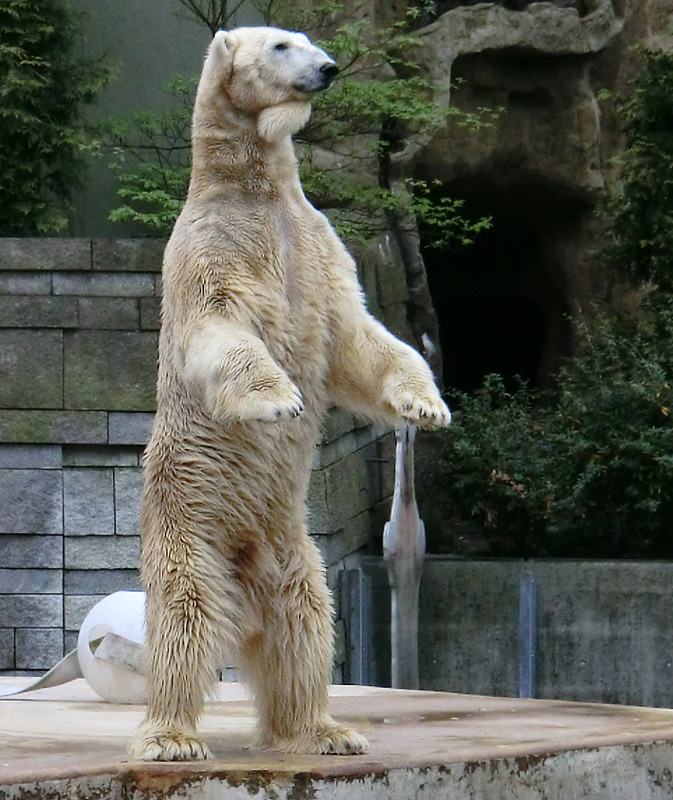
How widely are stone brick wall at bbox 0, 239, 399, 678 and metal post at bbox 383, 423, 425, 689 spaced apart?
1556 mm

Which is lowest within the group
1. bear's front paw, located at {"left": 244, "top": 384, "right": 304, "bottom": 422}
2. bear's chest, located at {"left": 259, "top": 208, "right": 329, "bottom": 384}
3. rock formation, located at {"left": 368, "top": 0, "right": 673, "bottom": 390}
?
bear's front paw, located at {"left": 244, "top": 384, "right": 304, "bottom": 422}

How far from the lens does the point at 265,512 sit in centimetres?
366

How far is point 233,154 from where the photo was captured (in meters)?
3.80

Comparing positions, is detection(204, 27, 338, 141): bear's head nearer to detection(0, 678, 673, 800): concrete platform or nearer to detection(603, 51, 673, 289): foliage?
detection(0, 678, 673, 800): concrete platform

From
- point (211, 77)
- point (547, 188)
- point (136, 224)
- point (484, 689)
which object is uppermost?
point (547, 188)

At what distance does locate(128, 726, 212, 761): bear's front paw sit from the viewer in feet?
11.3

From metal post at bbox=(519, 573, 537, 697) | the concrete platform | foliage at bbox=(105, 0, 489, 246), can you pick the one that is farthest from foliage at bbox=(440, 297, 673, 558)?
the concrete platform

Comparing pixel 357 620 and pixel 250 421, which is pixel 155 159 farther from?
pixel 250 421

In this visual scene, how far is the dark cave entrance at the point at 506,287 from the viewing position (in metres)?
12.3

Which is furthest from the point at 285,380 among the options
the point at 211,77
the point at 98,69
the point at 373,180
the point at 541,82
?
the point at 541,82

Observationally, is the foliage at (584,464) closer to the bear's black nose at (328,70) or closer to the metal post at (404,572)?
the metal post at (404,572)

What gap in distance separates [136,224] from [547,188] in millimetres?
4091

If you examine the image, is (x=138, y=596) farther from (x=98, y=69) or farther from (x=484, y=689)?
(x=98, y=69)

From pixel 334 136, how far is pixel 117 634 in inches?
186
